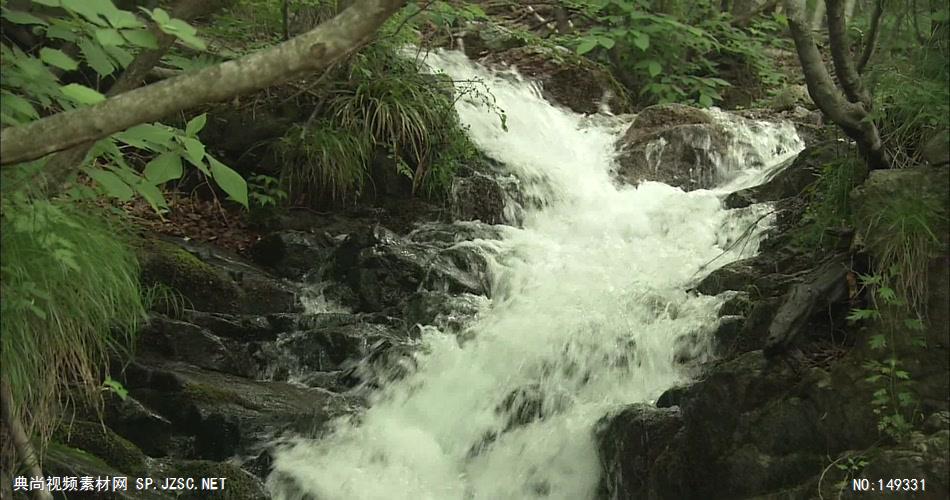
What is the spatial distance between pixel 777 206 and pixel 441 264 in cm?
234

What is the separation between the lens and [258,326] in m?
5.89

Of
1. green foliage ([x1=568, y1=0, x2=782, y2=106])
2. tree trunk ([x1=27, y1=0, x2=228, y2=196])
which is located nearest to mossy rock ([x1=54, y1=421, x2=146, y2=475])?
tree trunk ([x1=27, y1=0, x2=228, y2=196])

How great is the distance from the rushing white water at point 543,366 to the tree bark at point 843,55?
1.44 m

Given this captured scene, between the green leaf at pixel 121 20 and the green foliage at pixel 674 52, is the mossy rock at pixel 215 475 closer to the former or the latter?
the green leaf at pixel 121 20

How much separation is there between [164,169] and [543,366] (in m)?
2.78

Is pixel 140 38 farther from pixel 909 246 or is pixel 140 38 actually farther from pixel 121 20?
pixel 909 246

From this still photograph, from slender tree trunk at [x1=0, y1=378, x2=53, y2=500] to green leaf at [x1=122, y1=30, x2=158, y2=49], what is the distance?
141 cm

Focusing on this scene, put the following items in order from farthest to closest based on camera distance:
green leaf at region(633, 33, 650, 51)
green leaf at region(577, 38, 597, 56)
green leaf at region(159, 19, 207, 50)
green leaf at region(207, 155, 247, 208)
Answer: green leaf at region(633, 33, 650, 51), green leaf at region(577, 38, 597, 56), green leaf at region(207, 155, 247, 208), green leaf at region(159, 19, 207, 50)

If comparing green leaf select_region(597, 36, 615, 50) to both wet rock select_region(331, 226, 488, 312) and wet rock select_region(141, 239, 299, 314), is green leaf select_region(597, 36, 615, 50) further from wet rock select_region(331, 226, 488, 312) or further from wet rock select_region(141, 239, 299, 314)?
wet rock select_region(141, 239, 299, 314)

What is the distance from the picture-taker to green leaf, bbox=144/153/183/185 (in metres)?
3.32

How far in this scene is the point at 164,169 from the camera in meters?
3.32

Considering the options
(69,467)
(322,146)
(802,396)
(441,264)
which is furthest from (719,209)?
(69,467)

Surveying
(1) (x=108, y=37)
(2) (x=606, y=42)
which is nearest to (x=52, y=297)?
(1) (x=108, y=37)

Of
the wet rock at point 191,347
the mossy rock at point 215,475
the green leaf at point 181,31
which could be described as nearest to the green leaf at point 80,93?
the green leaf at point 181,31
